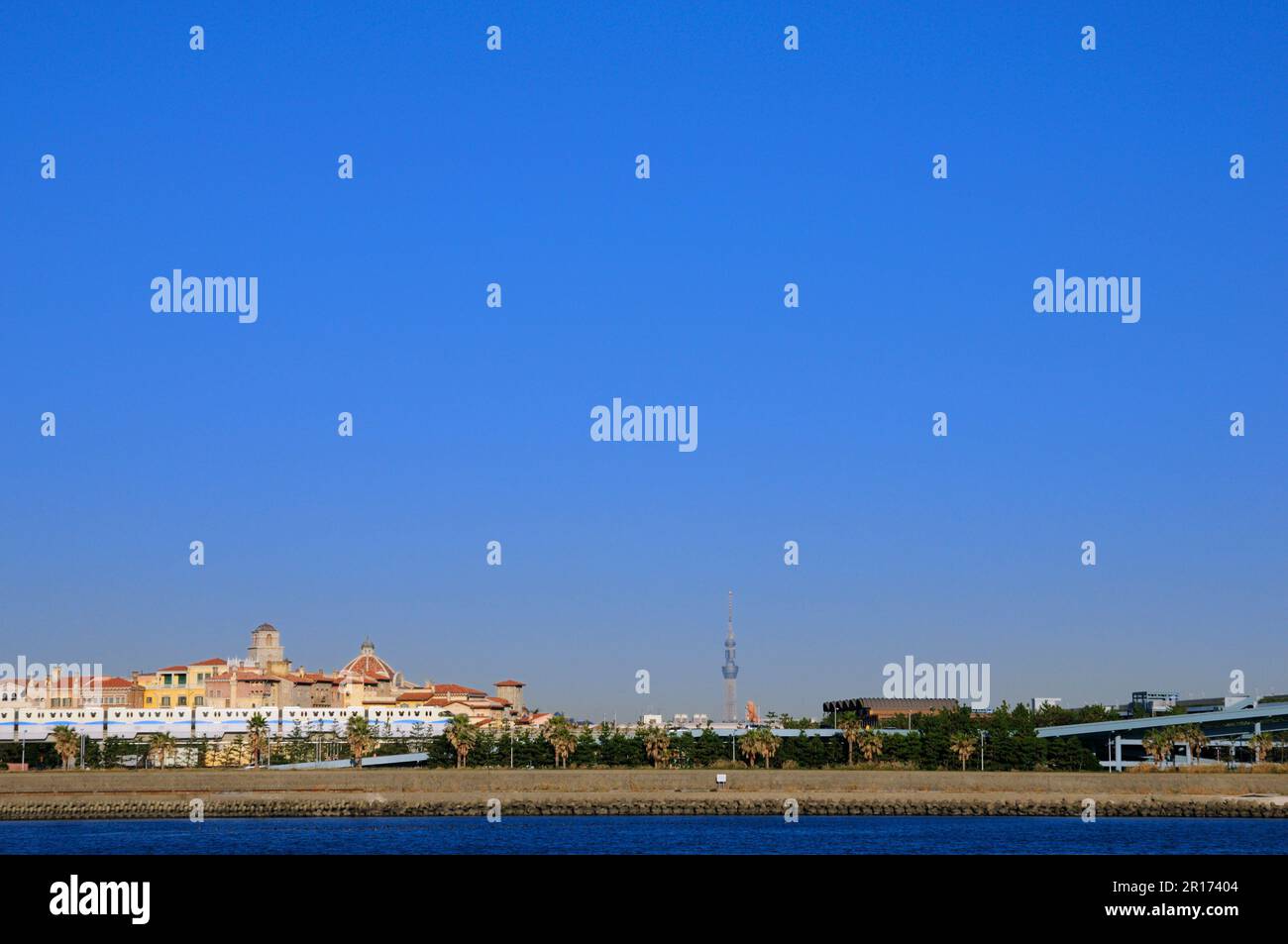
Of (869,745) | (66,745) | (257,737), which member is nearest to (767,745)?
(869,745)

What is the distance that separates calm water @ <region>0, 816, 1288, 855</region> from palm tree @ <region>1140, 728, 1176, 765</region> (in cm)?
3082

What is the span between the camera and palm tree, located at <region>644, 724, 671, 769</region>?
127750 mm

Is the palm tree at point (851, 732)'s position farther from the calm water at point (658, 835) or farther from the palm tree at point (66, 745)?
the palm tree at point (66, 745)

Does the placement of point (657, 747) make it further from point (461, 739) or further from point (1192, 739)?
point (1192, 739)

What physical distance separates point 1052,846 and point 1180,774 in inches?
1930

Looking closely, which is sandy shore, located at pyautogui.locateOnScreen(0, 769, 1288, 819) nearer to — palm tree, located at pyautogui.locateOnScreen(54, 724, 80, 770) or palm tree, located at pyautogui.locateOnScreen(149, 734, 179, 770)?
palm tree, located at pyautogui.locateOnScreen(54, 724, 80, 770)

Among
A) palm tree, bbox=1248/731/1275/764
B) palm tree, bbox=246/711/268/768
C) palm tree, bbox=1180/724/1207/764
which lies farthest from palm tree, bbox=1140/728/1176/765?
palm tree, bbox=246/711/268/768

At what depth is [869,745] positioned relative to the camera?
131 metres

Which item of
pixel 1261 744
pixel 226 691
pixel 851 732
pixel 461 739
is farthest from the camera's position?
pixel 226 691

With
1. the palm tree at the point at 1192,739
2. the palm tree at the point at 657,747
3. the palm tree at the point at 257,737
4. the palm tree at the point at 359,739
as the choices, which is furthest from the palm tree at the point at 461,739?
the palm tree at the point at 1192,739

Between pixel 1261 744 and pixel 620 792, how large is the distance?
6347 cm
